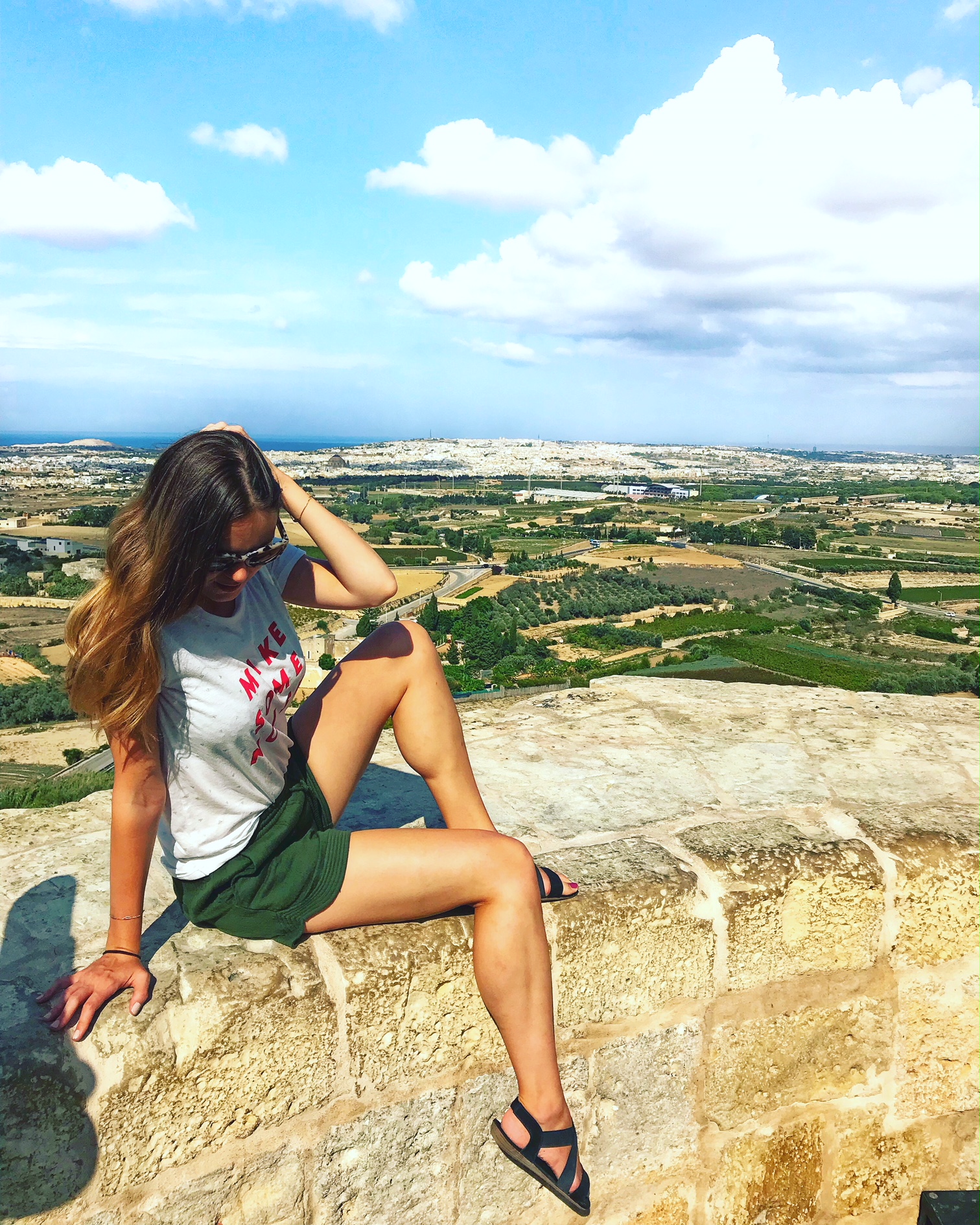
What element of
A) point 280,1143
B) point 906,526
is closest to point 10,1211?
point 280,1143

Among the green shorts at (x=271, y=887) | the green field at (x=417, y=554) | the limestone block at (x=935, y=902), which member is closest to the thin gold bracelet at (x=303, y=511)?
the green shorts at (x=271, y=887)

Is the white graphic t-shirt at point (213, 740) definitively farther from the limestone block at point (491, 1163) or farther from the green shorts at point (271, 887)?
the limestone block at point (491, 1163)

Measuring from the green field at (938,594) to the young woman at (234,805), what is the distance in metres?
52.3

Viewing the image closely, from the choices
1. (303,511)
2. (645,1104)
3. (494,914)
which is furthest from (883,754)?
(303,511)

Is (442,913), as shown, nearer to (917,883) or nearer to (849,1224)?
(917,883)

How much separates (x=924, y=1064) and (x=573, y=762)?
98cm

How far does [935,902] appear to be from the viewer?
1.67 metres

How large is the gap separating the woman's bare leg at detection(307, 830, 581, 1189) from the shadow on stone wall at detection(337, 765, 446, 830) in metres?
0.43

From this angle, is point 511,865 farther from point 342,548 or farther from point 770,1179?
point 770,1179

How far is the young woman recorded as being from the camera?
4.19 feet

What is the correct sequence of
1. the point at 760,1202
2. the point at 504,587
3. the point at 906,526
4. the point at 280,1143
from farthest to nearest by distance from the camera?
the point at 906,526
the point at 504,587
the point at 760,1202
the point at 280,1143

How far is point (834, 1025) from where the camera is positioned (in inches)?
63.2

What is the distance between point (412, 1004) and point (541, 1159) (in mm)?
302

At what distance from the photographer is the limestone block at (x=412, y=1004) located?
4.22ft
